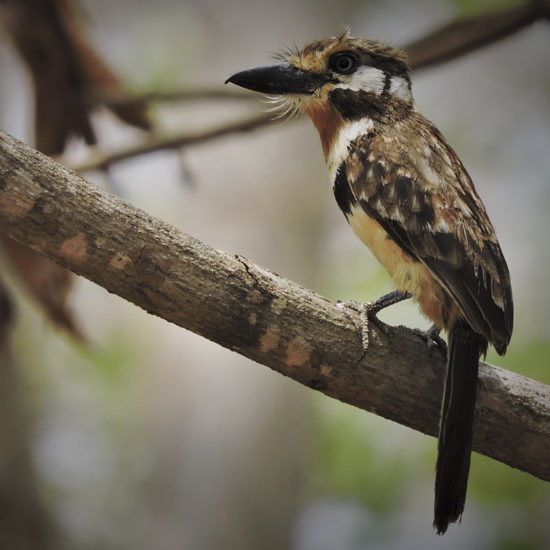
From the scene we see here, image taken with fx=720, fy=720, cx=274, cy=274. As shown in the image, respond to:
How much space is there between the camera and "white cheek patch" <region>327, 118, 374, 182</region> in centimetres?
194

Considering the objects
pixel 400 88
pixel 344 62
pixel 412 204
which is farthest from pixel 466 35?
pixel 412 204

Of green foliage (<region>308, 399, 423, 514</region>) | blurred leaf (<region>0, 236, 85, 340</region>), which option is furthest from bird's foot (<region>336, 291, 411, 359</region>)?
green foliage (<region>308, 399, 423, 514</region>)

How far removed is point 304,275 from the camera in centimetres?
329

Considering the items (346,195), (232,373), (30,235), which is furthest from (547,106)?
(30,235)

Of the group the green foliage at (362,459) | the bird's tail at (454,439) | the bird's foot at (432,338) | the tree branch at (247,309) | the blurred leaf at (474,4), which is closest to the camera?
the tree branch at (247,309)

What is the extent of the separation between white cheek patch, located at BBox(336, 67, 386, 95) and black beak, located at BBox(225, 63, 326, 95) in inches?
2.9

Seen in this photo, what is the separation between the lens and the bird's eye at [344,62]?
2.08 m

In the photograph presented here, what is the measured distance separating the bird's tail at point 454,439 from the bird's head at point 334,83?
2.45 ft

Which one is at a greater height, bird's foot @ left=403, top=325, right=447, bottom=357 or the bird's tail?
bird's foot @ left=403, top=325, right=447, bottom=357

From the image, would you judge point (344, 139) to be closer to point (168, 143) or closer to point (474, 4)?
point (168, 143)

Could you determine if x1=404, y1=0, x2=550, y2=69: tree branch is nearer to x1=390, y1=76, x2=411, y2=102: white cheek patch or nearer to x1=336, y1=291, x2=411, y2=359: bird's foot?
x1=390, y1=76, x2=411, y2=102: white cheek patch

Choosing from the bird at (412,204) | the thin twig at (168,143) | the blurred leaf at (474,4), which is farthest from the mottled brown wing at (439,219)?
the blurred leaf at (474,4)

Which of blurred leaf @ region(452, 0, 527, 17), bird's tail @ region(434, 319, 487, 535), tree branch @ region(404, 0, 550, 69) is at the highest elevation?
blurred leaf @ region(452, 0, 527, 17)

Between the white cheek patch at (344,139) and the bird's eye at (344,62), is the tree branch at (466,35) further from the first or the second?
the white cheek patch at (344,139)
